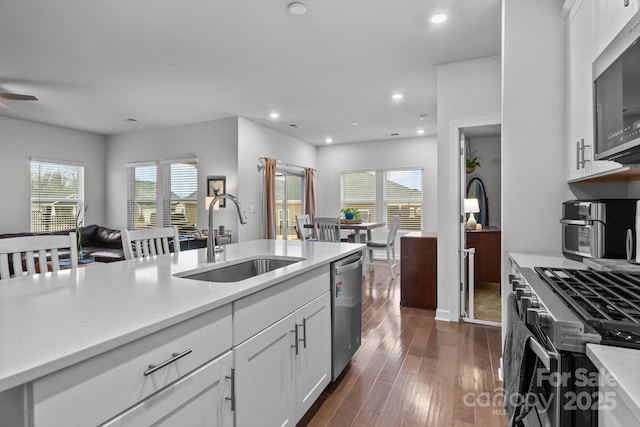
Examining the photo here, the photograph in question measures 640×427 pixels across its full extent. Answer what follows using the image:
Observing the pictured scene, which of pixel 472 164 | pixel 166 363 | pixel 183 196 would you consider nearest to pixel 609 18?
pixel 166 363

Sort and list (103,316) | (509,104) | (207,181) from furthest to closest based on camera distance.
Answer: (207,181)
(509,104)
(103,316)

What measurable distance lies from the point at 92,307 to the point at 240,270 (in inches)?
40.7

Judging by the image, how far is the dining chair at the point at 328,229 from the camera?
5.12m

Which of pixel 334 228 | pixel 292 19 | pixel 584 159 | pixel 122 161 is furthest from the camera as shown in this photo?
pixel 122 161

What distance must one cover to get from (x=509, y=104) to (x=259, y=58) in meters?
2.34

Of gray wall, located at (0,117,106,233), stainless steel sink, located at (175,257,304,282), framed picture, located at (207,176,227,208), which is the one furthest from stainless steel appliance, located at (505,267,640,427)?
gray wall, located at (0,117,106,233)

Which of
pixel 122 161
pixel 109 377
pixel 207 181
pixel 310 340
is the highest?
pixel 122 161

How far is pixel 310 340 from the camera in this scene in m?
1.80

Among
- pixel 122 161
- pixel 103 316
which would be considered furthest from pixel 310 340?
pixel 122 161

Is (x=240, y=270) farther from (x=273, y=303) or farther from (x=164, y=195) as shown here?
(x=164, y=195)

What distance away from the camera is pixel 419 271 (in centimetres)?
387

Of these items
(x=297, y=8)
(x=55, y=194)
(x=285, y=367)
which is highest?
(x=297, y=8)

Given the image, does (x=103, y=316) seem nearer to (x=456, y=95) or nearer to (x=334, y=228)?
(x=456, y=95)

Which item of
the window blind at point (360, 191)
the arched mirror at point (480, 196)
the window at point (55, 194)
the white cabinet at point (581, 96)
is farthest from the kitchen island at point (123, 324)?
the window blind at point (360, 191)
